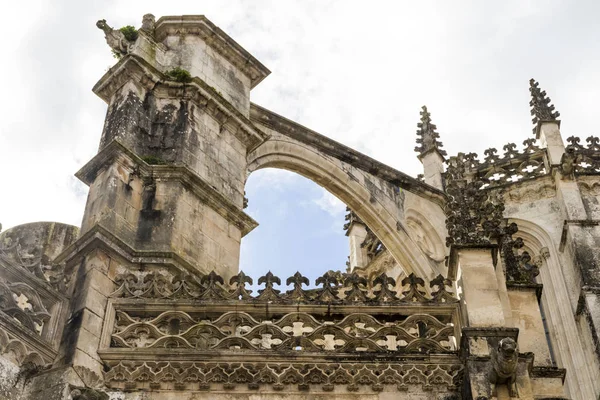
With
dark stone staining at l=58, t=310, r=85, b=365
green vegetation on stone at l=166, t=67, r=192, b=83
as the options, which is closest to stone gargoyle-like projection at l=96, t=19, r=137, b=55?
green vegetation on stone at l=166, t=67, r=192, b=83

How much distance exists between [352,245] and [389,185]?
6.38 meters

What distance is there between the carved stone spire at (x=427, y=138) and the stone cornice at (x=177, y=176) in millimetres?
10878

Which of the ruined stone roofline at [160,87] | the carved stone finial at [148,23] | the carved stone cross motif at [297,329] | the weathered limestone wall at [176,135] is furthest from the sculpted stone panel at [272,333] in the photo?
the carved stone finial at [148,23]

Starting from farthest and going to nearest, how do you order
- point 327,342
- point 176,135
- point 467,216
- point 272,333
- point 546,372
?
point 176,135 → point 327,342 → point 467,216 → point 272,333 → point 546,372

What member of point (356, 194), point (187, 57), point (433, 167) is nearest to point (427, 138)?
point (433, 167)

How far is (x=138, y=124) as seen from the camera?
36.8ft

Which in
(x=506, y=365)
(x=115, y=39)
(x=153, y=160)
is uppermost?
(x=115, y=39)

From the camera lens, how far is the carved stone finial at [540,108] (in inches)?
934

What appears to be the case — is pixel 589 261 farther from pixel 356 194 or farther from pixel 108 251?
pixel 108 251

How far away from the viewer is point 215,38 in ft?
42.3

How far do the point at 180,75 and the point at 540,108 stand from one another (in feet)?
46.5

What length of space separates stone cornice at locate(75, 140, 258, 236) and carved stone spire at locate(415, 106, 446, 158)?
1088cm

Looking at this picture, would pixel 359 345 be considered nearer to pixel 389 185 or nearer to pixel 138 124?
pixel 138 124

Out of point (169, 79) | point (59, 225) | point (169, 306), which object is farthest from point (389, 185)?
point (169, 306)
